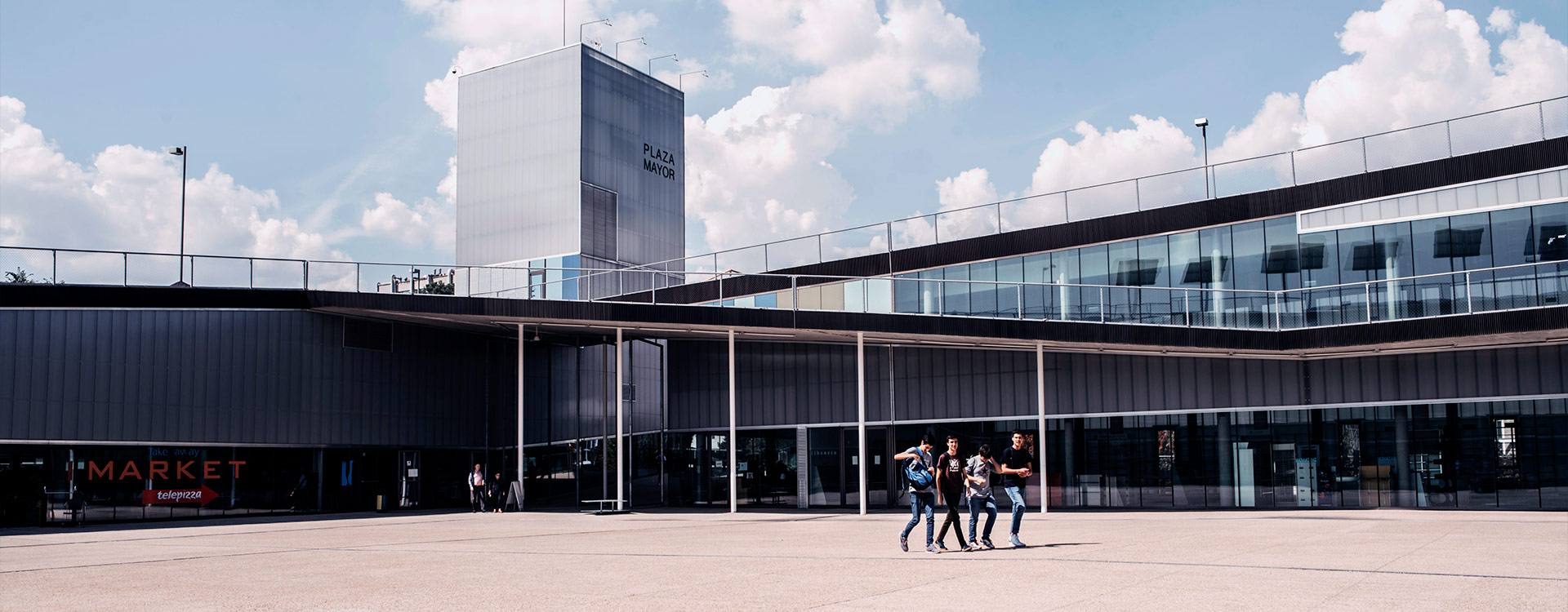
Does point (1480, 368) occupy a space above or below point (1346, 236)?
below

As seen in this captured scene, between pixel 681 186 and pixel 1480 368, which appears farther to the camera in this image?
pixel 681 186

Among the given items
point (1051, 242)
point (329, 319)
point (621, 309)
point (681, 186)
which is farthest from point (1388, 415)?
point (681, 186)

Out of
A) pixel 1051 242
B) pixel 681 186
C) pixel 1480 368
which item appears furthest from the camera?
pixel 681 186

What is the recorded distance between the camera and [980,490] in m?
15.3

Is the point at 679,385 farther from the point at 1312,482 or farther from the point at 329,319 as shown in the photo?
the point at 1312,482

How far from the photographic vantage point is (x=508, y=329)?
111 ft

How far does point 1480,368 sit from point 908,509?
13490 mm

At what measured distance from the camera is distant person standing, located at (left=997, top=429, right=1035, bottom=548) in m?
15.4

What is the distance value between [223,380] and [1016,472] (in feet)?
71.0

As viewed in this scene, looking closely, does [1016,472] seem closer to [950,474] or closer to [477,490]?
[950,474]

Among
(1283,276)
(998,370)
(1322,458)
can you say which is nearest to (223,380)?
(998,370)

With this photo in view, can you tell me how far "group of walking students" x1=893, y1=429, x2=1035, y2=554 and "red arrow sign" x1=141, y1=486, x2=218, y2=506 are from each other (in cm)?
2088

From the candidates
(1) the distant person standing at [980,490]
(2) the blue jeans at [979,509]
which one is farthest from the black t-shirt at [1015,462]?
(2) the blue jeans at [979,509]

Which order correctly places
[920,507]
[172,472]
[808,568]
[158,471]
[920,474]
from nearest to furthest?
[808,568]
[920,474]
[920,507]
[158,471]
[172,472]
